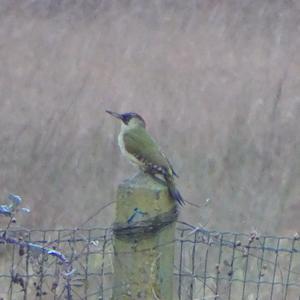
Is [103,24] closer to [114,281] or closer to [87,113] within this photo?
[87,113]

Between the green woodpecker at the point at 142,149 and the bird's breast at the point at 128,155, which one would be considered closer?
the green woodpecker at the point at 142,149

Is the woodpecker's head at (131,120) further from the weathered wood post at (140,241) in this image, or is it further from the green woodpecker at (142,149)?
the weathered wood post at (140,241)

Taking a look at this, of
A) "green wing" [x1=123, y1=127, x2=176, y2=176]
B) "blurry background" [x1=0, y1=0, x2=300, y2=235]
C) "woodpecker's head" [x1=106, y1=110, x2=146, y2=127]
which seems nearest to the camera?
"green wing" [x1=123, y1=127, x2=176, y2=176]

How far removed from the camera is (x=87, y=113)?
1491cm

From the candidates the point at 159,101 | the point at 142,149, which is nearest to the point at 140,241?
the point at 142,149

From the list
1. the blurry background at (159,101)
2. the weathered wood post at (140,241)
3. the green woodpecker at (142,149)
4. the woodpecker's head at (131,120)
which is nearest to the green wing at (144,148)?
the green woodpecker at (142,149)

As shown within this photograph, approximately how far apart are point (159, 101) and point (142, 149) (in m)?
8.51

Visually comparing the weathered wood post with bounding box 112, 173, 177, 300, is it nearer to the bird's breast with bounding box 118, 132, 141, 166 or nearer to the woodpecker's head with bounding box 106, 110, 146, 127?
the bird's breast with bounding box 118, 132, 141, 166

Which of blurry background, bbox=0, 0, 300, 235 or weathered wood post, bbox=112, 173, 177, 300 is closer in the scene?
weathered wood post, bbox=112, 173, 177, 300

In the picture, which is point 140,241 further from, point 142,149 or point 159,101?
point 159,101

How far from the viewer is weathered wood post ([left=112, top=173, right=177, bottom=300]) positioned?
5250 mm

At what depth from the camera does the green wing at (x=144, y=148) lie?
244 inches

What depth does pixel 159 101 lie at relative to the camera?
48.9 ft

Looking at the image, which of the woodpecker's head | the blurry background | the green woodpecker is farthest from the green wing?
the blurry background
